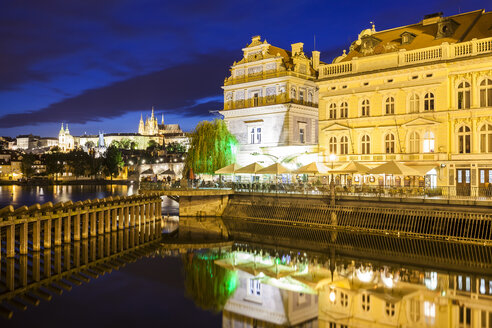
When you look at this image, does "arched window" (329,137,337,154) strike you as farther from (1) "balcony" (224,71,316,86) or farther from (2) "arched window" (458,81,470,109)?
A: (2) "arched window" (458,81,470,109)

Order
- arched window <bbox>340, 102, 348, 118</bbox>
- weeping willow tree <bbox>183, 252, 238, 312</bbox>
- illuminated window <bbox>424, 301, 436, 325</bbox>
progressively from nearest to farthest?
illuminated window <bbox>424, 301, 436, 325</bbox>
weeping willow tree <bbox>183, 252, 238, 312</bbox>
arched window <bbox>340, 102, 348, 118</bbox>

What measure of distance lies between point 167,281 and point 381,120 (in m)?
26.8

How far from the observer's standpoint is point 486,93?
38469 mm

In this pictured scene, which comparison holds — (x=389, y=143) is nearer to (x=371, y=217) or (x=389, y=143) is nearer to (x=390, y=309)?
(x=371, y=217)

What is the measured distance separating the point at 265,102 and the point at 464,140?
24580mm

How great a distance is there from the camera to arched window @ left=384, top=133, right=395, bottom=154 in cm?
4406

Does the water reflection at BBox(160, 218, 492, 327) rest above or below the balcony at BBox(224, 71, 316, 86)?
below

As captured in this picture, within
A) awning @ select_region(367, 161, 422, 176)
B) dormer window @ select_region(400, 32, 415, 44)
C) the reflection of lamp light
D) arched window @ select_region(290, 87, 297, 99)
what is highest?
dormer window @ select_region(400, 32, 415, 44)

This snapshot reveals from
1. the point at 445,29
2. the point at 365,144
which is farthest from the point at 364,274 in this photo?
the point at 445,29

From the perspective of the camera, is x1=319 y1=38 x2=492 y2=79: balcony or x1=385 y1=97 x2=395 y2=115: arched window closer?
x1=319 y1=38 x2=492 y2=79: balcony

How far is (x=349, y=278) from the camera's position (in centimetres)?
2516

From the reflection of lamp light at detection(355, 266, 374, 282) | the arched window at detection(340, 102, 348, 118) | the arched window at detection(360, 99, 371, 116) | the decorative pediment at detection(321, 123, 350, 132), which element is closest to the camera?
the reflection of lamp light at detection(355, 266, 374, 282)

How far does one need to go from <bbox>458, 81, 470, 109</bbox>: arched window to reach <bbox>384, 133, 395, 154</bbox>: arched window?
633 centimetres

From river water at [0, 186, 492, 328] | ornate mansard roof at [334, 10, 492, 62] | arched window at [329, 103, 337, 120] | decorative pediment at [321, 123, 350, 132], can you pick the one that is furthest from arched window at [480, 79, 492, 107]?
arched window at [329, 103, 337, 120]
